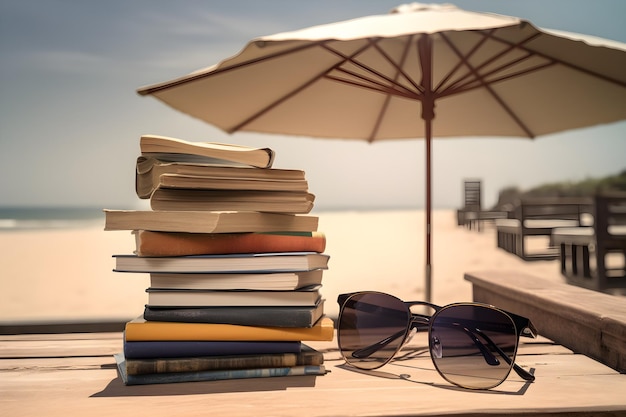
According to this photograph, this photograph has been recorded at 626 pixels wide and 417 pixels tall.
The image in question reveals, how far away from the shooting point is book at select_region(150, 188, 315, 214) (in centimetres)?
112

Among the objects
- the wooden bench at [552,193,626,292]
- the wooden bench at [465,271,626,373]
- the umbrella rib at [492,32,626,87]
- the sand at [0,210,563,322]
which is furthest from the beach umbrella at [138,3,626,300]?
the sand at [0,210,563,322]

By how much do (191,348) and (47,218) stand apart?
3227 cm

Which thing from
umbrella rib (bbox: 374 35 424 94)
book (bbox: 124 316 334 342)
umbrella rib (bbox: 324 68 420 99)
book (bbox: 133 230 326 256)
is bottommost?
book (bbox: 124 316 334 342)

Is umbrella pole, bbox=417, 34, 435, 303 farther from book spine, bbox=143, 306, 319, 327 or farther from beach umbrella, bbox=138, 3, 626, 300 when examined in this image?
book spine, bbox=143, 306, 319, 327

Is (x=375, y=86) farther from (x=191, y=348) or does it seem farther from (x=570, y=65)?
(x=191, y=348)

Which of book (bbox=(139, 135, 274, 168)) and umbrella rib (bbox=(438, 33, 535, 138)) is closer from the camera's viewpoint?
book (bbox=(139, 135, 274, 168))

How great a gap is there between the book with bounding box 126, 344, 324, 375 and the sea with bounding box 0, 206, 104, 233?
27333 millimetres

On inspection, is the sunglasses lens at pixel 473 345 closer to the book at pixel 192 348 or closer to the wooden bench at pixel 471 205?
the book at pixel 192 348

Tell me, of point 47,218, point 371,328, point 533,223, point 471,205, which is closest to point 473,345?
point 371,328

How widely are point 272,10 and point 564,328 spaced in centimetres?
6290

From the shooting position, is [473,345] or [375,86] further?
[375,86]

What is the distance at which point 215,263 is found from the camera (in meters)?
1.11

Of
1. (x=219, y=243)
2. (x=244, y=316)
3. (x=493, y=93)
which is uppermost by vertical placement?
(x=493, y=93)

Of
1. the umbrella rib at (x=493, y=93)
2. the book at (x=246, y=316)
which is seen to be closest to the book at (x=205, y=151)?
the book at (x=246, y=316)
